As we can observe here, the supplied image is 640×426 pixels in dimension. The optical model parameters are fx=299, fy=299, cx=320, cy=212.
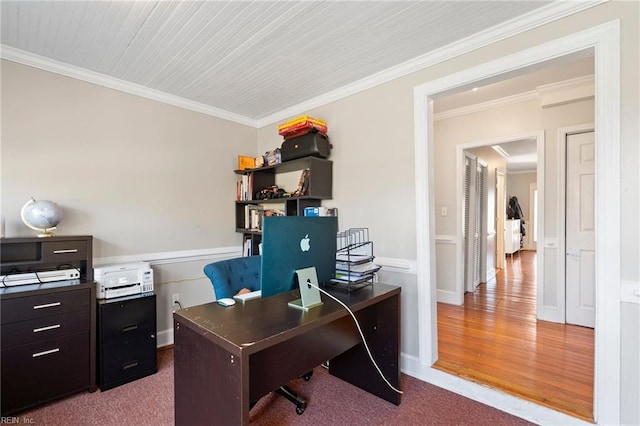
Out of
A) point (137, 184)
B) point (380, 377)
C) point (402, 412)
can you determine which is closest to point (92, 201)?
point (137, 184)

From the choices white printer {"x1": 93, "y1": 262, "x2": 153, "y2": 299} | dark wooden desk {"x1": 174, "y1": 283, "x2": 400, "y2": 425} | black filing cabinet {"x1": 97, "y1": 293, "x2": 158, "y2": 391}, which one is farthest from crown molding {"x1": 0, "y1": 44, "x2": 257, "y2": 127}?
dark wooden desk {"x1": 174, "y1": 283, "x2": 400, "y2": 425}

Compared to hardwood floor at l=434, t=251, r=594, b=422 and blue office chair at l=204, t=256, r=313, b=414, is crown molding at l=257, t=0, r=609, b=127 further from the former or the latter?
hardwood floor at l=434, t=251, r=594, b=422

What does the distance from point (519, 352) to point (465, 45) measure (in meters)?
2.46

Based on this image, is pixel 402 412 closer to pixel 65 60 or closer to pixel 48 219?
pixel 48 219

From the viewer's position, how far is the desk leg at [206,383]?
1089 mm

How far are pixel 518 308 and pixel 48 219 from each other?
4.73 meters

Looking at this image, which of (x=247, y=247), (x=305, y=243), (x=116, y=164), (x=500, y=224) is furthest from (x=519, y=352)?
(x=500, y=224)

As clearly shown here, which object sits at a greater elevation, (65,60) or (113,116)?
(65,60)

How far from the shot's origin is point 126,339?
2236 millimetres

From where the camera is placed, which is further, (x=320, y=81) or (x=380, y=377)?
(x=320, y=81)

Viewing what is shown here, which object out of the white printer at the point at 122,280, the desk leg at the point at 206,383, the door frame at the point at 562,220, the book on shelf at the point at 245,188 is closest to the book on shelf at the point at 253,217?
the book on shelf at the point at 245,188

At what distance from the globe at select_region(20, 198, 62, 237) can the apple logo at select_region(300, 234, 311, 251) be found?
6.37 feet

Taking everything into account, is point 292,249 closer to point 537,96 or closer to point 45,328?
point 45,328

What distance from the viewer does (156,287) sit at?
2855mm
